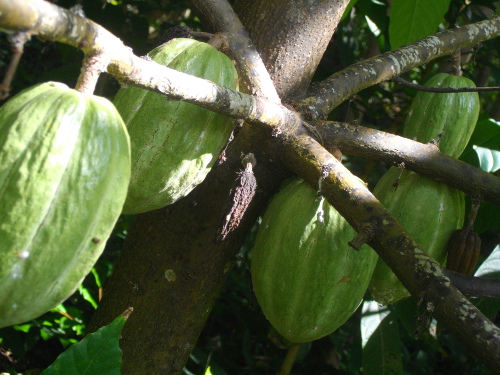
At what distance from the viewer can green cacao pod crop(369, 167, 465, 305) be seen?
133 cm

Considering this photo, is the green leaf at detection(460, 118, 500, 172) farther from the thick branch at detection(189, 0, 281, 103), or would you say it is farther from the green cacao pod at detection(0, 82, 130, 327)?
the green cacao pod at detection(0, 82, 130, 327)

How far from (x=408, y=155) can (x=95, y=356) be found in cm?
82

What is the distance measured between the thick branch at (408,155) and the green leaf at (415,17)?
0.55 meters

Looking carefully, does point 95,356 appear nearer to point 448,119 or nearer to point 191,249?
point 191,249

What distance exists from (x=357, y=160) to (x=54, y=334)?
1531mm

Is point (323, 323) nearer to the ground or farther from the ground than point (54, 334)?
farther from the ground

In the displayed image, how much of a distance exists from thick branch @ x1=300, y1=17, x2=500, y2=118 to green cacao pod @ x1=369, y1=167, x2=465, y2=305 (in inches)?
10.0

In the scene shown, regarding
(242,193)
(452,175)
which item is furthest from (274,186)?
(452,175)

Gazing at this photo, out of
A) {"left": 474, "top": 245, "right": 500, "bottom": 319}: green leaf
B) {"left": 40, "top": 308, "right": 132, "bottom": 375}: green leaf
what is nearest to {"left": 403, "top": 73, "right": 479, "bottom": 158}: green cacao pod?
{"left": 474, "top": 245, "right": 500, "bottom": 319}: green leaf

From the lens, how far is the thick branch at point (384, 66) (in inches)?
51.6

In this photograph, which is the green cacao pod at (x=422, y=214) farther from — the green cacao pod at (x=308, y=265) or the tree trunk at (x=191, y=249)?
the tree trunk at (x=191, y=249)

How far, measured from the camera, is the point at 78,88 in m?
0.81

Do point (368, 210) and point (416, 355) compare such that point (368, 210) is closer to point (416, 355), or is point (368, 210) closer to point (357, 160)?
point (357, 160)


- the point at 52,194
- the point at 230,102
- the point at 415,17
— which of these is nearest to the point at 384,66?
the point at 415,17
